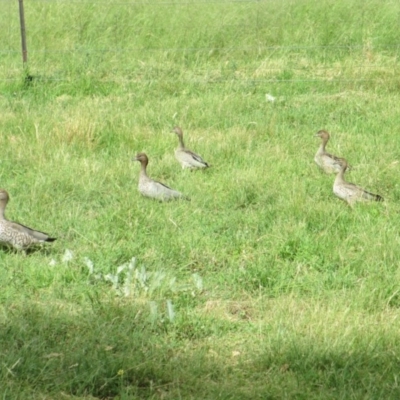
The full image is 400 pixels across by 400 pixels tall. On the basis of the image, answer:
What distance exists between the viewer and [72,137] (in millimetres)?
10570

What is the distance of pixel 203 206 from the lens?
8.78 m

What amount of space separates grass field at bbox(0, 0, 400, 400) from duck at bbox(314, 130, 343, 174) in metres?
0.14

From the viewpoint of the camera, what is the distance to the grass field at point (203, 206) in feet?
18.5

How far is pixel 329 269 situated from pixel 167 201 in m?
2.16

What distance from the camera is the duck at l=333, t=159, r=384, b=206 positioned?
861cm

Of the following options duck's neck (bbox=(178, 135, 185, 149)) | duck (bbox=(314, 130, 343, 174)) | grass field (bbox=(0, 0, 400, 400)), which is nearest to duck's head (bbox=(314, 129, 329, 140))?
A: duck (bbox=(314, 130, 343, 174))

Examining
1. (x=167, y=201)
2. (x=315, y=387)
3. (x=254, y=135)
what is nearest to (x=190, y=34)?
(x=254, y=135)

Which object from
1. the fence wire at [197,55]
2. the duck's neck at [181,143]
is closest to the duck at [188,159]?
the duck's neck at [181,143]

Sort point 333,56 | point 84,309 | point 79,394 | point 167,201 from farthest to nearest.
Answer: point 333,56 < point 167,201 < point 84,309 < point 79,394

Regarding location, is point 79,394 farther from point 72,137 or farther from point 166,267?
point 72,137

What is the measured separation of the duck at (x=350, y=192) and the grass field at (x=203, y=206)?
0.10 metres

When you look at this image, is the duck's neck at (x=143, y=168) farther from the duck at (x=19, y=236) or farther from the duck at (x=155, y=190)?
the duck at (x=19, y=236)

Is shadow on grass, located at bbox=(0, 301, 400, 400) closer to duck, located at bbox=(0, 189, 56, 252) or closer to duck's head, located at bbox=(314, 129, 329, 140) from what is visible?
duck, located at bbox=(0, 189, 56, 252)

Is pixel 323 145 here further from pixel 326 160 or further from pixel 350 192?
pixel 350 192
